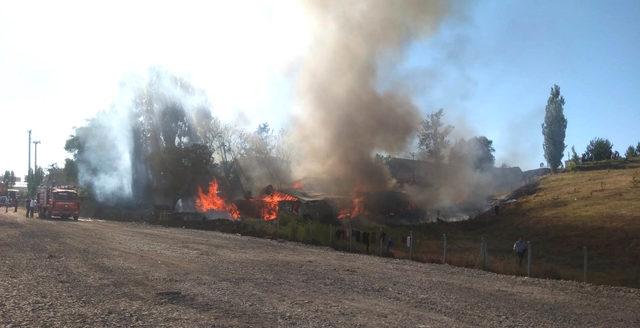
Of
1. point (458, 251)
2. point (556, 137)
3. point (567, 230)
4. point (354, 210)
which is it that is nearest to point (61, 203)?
point (354, 210)

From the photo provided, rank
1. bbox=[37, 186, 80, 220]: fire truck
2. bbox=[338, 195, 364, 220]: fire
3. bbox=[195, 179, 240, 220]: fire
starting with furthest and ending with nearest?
1. bbox=[195, 179, 240, 220]: fire
2. bbox=[37, 186, 80, 220]: fire truck
3. bbox=[338, 195, 364, 220]: fire

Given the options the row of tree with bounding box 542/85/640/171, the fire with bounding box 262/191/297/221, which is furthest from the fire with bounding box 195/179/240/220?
the row of tree with bounding box 542/85/640/171

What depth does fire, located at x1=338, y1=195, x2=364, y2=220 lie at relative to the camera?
113ft

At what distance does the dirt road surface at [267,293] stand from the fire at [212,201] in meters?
25.0

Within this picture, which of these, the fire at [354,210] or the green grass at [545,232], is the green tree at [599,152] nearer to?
the green grass at [545,232]

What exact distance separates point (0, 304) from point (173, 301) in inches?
108

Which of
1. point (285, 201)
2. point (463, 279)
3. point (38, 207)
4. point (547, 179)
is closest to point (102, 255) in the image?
point (463, 279)

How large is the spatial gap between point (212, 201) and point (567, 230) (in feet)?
90.0

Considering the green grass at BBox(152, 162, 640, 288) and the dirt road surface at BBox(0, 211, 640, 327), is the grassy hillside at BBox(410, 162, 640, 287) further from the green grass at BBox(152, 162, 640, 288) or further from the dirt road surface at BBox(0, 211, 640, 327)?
the dirt road surface at BBox(0, 211, 640, 327)

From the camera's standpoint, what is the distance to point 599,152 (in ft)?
238

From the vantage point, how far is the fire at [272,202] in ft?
119

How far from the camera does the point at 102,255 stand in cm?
1577

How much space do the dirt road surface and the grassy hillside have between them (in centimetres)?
454

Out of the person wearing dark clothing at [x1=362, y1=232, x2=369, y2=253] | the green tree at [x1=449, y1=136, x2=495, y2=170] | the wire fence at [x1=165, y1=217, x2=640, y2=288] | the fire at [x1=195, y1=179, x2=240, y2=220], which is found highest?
the green tree at [x1=449, y1=136, x2=495, y2=170]
